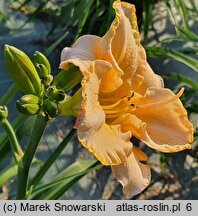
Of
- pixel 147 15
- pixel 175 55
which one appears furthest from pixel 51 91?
pixel 147 15

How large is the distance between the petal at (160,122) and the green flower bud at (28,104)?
12cm

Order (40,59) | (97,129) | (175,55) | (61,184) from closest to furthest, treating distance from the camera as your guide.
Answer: (97,129) < (40,59) < (61,184) < (175,55)

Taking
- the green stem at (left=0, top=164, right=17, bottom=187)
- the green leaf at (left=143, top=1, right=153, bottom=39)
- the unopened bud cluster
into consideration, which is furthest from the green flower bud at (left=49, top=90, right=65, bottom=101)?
the green leaf at (left=143, top=1, right=153, bottom=39)

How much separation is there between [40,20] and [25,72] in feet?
4.14

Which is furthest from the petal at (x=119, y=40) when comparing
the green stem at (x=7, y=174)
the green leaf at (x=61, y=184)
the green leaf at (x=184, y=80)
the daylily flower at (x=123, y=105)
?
the green leaf at (x=184, y=80)

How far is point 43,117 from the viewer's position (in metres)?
0.69

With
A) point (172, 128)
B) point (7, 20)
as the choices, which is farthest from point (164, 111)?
point (7, 20)

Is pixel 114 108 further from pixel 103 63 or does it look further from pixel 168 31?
pixel 168 31

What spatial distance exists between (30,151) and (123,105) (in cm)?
16

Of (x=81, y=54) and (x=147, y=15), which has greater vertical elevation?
(x=81, y=54)

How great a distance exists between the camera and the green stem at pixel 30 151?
0.70 m

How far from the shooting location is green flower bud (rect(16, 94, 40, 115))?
2.16ft

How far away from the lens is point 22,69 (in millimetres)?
689

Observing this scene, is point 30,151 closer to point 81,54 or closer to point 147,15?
point 81,54
